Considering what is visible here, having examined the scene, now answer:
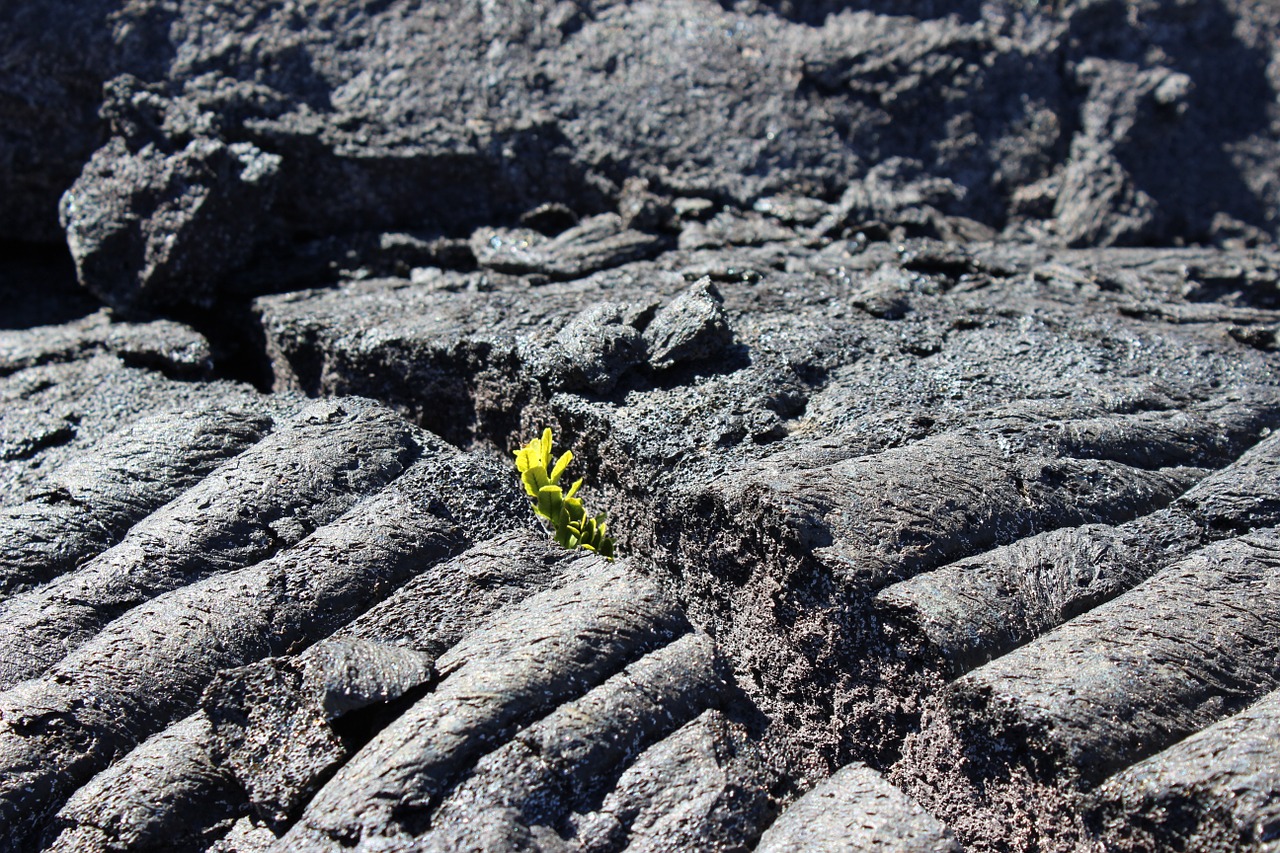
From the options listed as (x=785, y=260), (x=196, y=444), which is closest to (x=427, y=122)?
(x=785, y=260)

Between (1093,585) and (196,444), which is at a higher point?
(196,444)

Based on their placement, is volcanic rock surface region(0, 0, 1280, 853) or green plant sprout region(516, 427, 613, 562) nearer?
volcanic rock surface region(0, 0, 1280, 853)

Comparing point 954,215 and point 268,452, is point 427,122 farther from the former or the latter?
point 954,215

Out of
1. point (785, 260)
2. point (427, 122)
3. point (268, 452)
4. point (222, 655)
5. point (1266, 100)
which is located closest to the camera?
point (222, 655)

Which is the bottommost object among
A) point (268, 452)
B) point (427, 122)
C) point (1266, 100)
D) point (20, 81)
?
point (268, 452)

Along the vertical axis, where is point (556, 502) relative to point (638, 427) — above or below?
below
